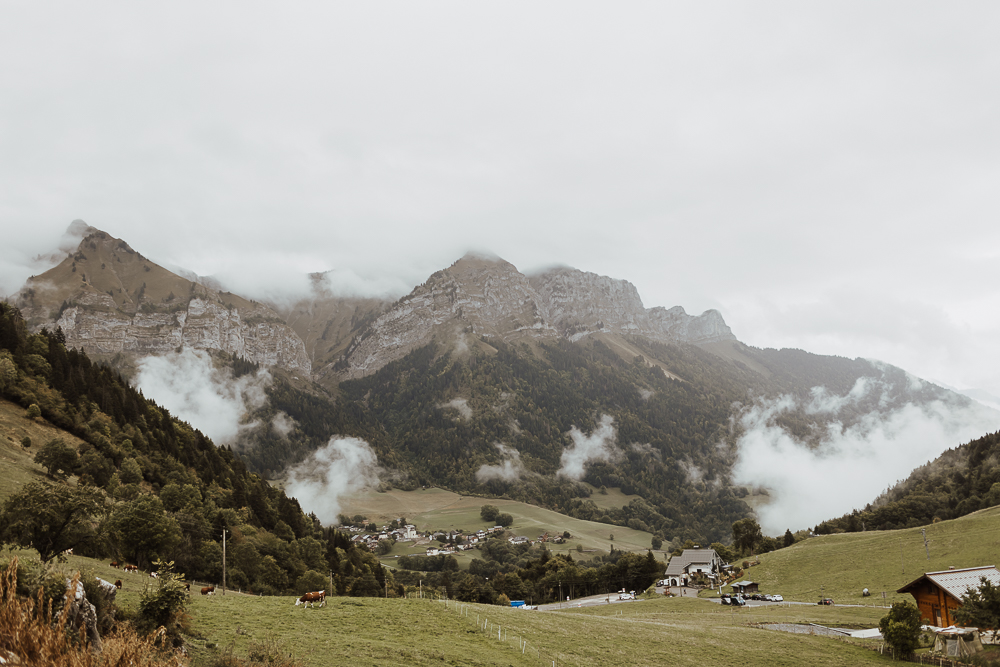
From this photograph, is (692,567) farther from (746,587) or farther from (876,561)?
(876,561)

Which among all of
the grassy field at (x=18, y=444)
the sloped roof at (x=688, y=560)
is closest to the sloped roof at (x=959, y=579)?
the sloped roof at (x=688, y=560)

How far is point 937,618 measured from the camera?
4797 cm

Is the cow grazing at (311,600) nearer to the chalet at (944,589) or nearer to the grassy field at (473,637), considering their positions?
the grassy field at (473,637)

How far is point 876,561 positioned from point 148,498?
343 feet

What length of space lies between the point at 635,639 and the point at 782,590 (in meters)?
61.8

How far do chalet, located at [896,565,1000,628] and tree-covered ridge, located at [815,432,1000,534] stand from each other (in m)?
113

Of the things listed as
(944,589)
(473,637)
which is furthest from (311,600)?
(944,589)

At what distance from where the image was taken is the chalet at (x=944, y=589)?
4544cm

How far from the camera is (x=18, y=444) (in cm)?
7038

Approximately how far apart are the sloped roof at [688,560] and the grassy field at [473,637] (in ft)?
232

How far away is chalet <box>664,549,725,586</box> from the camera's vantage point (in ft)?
384

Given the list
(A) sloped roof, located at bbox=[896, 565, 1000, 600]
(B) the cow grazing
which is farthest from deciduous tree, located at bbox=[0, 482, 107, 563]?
(A) sloped roof, located at bbox=[896, 565, 1000, 600]

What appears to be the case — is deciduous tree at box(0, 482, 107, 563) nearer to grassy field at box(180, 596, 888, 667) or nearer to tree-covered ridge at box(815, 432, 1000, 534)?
grassy field at box(180, 596, 888, 667)

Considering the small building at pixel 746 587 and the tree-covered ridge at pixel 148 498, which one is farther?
the small building at pixel 746 587
